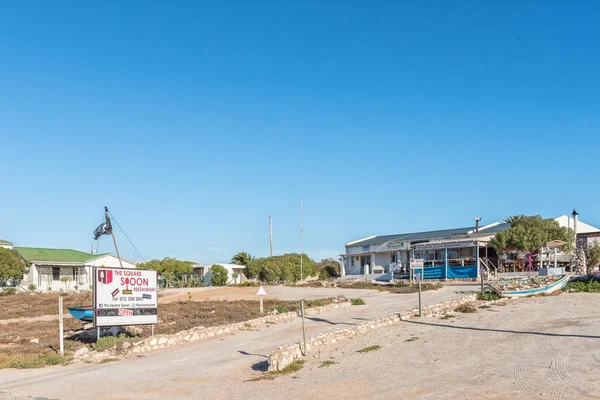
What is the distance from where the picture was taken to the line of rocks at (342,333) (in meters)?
15.9

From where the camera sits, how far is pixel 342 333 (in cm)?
1964

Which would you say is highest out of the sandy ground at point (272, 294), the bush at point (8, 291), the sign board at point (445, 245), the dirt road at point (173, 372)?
the sign board at point (445, 245)

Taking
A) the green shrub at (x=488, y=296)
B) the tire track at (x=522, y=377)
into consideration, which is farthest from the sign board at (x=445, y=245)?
the tire track at (x=522, y=377)

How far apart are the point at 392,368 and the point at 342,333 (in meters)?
4.64

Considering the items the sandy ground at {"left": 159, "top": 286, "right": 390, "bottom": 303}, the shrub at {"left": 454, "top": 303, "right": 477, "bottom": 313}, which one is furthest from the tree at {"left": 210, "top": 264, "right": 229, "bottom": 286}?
the shrub at {"left": 454, "top": 303, "right": 477, "bottom": 313}

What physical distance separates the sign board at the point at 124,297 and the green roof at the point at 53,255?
153ft

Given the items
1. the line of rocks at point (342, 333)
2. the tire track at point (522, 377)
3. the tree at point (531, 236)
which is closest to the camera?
the tire track at point (522, 377)

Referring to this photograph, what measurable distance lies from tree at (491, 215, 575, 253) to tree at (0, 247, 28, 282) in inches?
1858

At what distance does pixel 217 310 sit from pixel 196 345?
10.1 meters

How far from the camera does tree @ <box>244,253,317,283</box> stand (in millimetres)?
64812

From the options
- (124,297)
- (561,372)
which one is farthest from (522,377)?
(124,297)

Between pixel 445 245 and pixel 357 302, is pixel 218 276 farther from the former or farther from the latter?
pixel 357 302

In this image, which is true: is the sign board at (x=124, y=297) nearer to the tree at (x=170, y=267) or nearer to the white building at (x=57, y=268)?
the white building at (x=57, y=268)

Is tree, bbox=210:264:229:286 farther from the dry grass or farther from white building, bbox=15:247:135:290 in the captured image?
the dry grass
